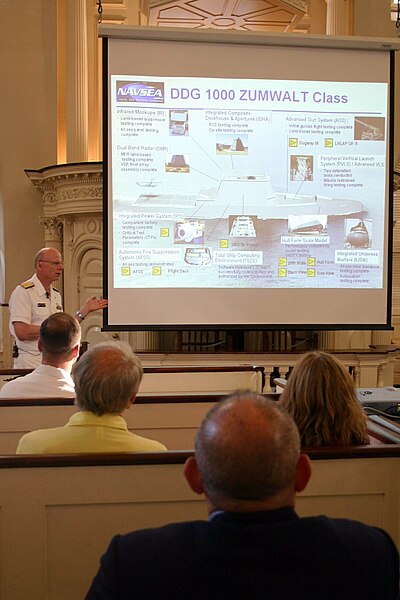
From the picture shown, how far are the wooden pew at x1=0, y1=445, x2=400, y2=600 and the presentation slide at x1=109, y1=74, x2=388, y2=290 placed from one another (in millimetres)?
3050

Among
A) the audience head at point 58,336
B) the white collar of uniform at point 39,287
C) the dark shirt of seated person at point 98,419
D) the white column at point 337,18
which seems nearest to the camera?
the dark shirt of seated person at point 98,419

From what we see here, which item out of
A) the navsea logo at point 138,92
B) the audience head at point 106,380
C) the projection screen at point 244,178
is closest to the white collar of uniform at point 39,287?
the projection screen at point 244,178

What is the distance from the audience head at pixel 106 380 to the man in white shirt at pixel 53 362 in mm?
746

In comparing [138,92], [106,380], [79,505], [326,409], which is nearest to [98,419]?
[106,380]

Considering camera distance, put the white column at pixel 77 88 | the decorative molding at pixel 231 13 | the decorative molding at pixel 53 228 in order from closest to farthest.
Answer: the decorative molding at pixel 53 228 → the white column at pixel 77 88 → the decorative molding at pixel 231 13

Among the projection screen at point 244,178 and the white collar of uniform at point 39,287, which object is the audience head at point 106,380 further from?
the projection screen at point 244,178

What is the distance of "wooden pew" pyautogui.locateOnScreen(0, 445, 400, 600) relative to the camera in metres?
1.71

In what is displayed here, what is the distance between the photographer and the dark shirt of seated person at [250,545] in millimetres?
873

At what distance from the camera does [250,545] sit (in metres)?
0.88

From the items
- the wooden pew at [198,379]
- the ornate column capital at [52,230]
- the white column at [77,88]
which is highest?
the white column at [77,88]

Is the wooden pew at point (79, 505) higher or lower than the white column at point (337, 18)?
lower

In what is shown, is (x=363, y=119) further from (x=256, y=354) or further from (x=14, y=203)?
(x=14, y=203)

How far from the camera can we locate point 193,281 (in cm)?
477

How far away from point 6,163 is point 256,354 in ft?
12.9
